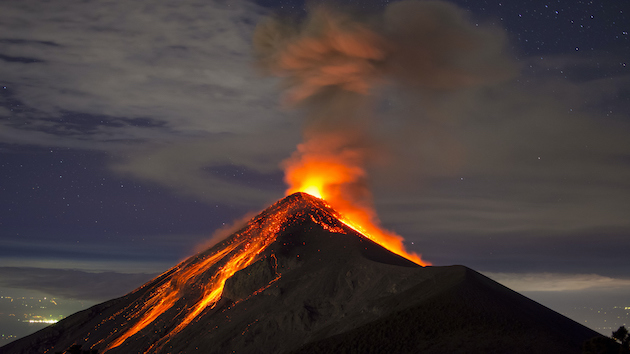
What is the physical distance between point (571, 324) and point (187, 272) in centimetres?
10487

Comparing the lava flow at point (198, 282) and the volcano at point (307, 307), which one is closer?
the volcano at point (307, 307)

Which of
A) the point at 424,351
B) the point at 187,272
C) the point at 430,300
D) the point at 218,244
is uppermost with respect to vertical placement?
the point at 218,244

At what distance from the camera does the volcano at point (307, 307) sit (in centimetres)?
8638

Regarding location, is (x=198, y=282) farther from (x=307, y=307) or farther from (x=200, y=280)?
(x=307, y=307)

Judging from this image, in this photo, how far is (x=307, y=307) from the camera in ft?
385

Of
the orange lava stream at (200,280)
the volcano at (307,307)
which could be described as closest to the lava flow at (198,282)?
the orange lava stream at (200,280)

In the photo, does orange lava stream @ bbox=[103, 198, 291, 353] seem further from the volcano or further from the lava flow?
the volcano

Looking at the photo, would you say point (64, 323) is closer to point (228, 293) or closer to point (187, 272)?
point (187, 272)

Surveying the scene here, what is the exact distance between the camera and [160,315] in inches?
5531

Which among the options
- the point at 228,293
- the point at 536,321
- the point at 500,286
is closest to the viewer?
the point at 536,321

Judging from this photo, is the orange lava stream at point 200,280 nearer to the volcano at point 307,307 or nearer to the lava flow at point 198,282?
the lava flow at point 198,282

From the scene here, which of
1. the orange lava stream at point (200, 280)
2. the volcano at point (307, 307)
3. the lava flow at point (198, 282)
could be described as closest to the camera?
the volcano at point (307, 307)

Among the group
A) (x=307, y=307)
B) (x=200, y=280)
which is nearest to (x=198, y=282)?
(x=200, y=280)

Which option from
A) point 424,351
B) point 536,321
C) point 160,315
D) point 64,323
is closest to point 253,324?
point 160,315
